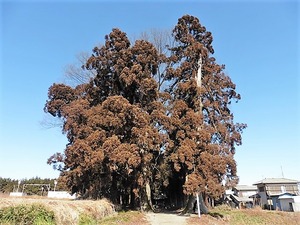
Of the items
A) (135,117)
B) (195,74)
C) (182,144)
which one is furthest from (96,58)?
(182,144)

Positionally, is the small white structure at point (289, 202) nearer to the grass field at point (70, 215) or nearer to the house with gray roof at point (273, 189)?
the house with gray roof at point (273, 189)

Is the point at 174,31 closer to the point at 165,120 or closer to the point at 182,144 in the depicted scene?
the point at 165,120

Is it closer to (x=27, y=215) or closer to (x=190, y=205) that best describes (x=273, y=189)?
(x=190, y=205)

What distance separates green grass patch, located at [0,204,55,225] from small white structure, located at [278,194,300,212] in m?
31.7

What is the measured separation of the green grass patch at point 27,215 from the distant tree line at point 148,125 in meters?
7.56

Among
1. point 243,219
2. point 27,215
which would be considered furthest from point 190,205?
point 27,215

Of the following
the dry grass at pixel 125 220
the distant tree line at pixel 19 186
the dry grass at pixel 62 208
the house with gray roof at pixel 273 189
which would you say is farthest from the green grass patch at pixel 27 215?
the distant tree line at pixel 19 186

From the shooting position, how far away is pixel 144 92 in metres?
20.6

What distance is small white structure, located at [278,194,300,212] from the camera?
3127 cm

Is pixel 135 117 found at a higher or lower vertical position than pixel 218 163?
higher

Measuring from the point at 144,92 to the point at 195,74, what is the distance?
502 cm

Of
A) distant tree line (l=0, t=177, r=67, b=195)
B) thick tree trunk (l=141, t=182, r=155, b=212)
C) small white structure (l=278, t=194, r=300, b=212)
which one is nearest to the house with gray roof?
small white structure (l=278, t=194, r=300, b=212)

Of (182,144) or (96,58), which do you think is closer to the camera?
(182,144)

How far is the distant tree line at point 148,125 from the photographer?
17.6 meters
